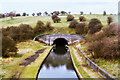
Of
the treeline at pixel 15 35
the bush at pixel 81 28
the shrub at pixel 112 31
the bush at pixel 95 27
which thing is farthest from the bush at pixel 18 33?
the shrub at pixel 112 31

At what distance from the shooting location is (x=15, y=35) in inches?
1791

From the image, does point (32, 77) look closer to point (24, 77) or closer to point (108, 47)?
point (24, 77)

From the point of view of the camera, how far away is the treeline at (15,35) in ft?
97.6

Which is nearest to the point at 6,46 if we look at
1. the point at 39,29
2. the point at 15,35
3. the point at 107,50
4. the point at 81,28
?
the point at 15,35

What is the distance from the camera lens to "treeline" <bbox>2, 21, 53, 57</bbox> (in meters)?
29.8

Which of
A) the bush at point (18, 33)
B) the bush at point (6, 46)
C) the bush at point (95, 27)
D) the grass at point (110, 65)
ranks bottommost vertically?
the grass at point (110, 65)

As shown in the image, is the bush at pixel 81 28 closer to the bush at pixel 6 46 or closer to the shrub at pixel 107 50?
the shrub at pixel 107 50

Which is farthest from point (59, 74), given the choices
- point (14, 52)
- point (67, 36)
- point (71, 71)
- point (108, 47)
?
point (67, 36)

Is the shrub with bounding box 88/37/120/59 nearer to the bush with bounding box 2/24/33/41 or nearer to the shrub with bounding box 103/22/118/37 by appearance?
the shrub with bounding box 103/22/118/37

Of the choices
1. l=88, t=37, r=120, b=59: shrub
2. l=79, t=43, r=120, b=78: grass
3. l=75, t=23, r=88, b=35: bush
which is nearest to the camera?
l=79, t=43, r=120, b=78: grass

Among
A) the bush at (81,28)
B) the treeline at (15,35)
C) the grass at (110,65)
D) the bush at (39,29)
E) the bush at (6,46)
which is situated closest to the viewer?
the grass at (110,65)

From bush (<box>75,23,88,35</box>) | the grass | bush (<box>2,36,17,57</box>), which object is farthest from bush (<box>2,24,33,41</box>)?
the grass

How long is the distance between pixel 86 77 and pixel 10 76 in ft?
33.6

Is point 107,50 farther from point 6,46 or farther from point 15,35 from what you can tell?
point 15,35
